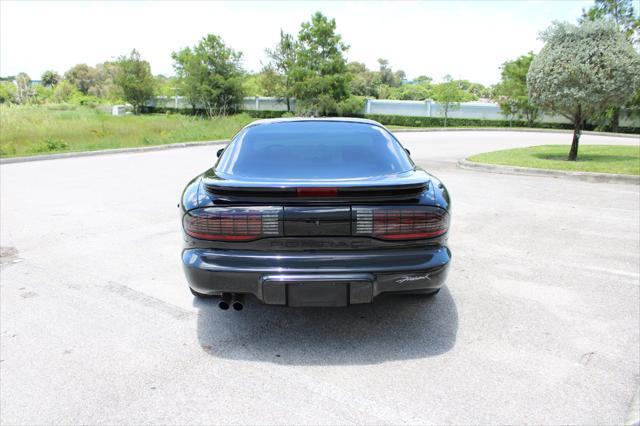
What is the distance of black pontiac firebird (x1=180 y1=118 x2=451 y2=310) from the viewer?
3.01 metres

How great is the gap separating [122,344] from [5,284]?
74.6 inches

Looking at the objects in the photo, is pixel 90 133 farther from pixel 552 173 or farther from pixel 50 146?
pixel 552 173

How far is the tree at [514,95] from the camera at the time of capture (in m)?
34.6

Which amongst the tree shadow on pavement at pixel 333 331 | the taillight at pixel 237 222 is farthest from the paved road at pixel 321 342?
the taillight at pixel 237 222

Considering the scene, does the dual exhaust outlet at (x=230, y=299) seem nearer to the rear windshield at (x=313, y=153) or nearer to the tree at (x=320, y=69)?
the rear windshield at (x=313, y=153)

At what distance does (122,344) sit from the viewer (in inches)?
131

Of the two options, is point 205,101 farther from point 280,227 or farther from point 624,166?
point 280,227

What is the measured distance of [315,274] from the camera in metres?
3.00

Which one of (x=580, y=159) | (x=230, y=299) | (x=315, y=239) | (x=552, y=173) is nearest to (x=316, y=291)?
(x=315, y=239)

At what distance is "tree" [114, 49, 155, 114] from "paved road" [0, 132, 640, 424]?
54259mm

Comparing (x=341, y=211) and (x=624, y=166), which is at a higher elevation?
(x=341, y=211)

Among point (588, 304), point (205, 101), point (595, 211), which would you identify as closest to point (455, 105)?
point (205, 101)

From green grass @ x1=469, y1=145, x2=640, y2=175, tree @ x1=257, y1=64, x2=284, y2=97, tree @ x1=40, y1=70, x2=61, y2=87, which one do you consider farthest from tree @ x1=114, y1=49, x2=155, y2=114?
tree @ x1=40, y1=70, x2=61, y2=87

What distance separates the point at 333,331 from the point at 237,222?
1.13 meters
